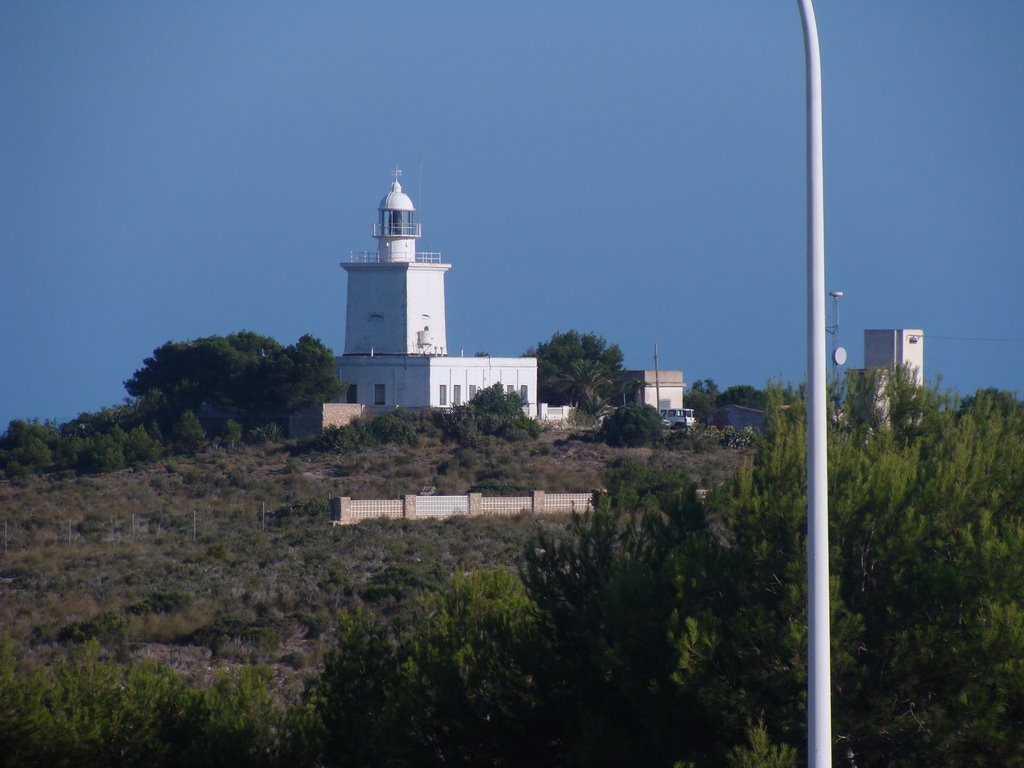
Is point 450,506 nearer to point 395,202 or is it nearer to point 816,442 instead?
point 395,202

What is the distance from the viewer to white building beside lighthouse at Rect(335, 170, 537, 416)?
1860 inches

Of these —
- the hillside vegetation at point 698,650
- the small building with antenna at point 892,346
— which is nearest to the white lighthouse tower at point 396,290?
the small building with antenna at point 892,346

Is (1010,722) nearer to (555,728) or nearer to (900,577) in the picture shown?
(900,577)

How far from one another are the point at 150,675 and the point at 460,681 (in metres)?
4.21

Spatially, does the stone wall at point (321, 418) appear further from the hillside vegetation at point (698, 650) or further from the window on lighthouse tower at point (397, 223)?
the hillside vegetation at point (698, 650)

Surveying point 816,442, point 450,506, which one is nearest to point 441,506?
point 450,506

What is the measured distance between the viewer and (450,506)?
119 ft

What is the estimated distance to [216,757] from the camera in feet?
49.1

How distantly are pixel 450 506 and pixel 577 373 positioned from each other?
17244mm

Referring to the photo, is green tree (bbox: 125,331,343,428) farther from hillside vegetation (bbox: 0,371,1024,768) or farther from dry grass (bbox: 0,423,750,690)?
hillside vegetation (bbox: 0,371,1024,768)

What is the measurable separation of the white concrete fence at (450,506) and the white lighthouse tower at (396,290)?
41.5 ft

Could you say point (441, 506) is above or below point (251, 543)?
above

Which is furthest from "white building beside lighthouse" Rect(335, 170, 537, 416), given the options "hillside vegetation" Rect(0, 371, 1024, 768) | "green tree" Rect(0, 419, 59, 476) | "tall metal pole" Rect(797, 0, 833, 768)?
"tall metal pole" Rect(797, 0, 833, 768)

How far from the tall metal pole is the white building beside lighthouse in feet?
126
